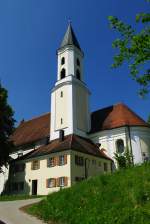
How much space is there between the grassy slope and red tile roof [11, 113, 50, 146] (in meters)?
28.1

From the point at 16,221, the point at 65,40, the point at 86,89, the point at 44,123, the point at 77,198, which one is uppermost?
the point at 65,40

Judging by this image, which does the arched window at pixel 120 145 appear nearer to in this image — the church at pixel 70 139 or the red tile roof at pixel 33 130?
the church at pixel 70 139

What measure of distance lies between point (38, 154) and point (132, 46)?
2402 centimetres

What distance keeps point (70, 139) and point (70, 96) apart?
29.0 ft

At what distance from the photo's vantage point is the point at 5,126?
3831 centimetres

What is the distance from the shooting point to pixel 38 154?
123ft

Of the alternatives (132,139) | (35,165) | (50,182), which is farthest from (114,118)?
(50,182)

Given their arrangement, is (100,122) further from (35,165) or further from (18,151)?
(18,151)

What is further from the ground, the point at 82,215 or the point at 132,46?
the point at 132,46

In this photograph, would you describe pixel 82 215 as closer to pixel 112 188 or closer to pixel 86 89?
pixel 112 188

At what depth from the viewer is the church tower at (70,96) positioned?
43719 mm

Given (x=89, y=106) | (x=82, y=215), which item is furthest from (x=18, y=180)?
(x=82, y=215)

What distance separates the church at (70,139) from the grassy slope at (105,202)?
51.4 ft

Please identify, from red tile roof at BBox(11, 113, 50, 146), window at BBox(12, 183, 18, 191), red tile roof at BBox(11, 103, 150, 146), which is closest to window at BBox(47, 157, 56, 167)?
window at BBox(12, 183, 18, 191)
